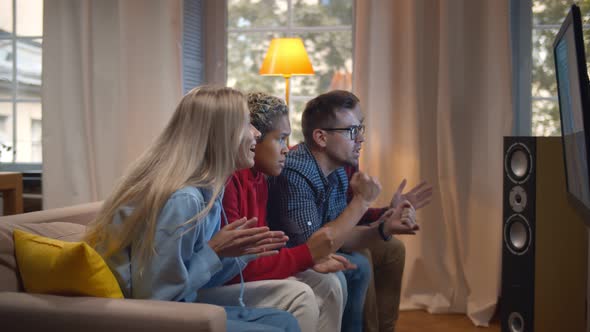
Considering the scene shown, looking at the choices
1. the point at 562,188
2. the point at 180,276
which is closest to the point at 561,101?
the point at 562,188

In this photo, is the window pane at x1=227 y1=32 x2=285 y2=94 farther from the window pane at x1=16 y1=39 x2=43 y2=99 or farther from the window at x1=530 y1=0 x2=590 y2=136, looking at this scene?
the window at x1=530 y1=0 x2=590 y2=136

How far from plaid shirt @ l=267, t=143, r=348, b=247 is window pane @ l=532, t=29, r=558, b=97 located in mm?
1905

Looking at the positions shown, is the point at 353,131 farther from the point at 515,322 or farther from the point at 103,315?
the point at 103,315

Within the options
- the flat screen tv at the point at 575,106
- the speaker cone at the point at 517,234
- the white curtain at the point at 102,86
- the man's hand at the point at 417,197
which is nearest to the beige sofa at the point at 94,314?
the flat screen tv at the point at 575,106

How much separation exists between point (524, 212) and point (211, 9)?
2.50 metres

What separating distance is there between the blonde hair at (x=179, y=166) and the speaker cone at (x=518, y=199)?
140 cm

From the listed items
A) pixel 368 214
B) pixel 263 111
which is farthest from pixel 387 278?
pixel 263 111

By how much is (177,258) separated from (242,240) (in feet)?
0.56

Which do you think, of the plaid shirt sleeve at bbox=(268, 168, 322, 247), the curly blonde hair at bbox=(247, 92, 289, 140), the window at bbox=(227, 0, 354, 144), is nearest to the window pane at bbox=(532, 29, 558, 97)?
the window at bbox=(227, 0, 354, 144)

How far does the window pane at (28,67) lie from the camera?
467 centimetres

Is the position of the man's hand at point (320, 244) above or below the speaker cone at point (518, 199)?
below

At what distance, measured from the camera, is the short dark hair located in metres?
2.77

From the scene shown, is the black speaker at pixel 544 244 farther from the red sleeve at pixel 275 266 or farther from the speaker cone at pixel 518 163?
the red sleeve at pixel 275 266

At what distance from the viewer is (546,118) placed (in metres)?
4.01
